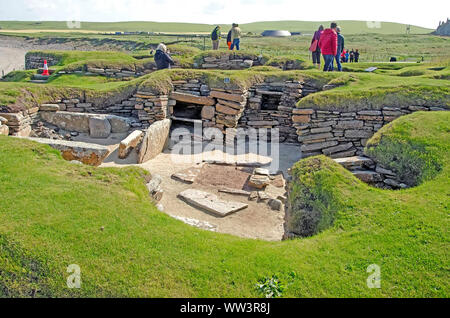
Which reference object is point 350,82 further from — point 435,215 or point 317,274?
point 317,274

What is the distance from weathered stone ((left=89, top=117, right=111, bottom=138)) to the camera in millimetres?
13188

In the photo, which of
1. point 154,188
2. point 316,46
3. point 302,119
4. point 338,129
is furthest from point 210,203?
point 316,46

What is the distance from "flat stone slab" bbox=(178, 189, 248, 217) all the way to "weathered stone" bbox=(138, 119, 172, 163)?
2494mm

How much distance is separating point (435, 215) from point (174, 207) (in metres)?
5.82

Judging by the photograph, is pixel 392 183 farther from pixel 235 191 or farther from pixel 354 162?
pixel 235 191

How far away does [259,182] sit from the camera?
1095cm

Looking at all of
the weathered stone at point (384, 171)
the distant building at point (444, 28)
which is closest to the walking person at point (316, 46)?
the weathered stone at point (384, 171)

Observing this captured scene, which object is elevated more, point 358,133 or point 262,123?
point 358,133

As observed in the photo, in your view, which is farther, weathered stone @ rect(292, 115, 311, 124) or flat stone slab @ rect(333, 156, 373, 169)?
weathered stone @ rect(292, 115, 311, 124)

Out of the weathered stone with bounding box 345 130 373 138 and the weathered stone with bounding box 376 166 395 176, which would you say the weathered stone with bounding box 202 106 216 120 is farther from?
the weathered stone with bounding box 376 166 395 176

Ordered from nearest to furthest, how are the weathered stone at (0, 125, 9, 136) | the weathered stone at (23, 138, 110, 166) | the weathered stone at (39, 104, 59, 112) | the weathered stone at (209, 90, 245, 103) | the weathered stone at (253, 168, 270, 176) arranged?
1. the weathered stone at (23, 138, 110, 166)
2. the weathered stone at (0, 125, 9, 136)
3. the weathered stone at (253, 168, 270, 176)
4. the weathered stone at (39, 104, 59, 112)
5. the weathered stone at (209, 90, 245, 103)

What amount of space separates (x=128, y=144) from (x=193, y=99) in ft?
12.7

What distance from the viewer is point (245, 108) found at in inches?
603

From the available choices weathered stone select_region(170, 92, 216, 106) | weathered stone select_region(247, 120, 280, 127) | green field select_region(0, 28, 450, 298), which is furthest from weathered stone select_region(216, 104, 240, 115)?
green field select_region(0, 28, 450, 298)
